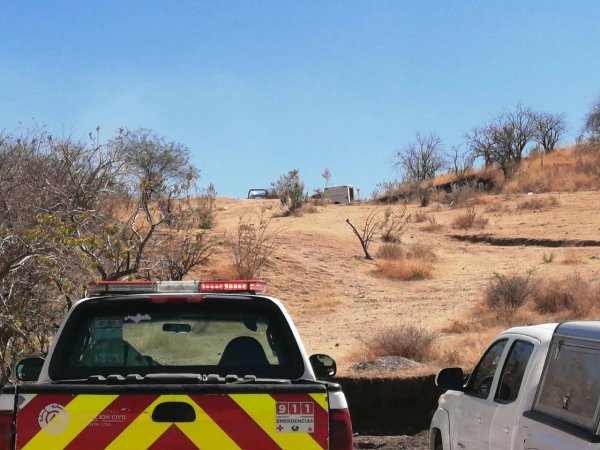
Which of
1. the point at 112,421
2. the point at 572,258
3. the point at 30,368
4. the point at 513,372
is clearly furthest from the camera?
the point at 572,258

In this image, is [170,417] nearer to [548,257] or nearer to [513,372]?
[513,372]

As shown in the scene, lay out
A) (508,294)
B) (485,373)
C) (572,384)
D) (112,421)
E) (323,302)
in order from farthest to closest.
A: (323,302)
(508,294)
(485,373)
(572,384)
(112,421)

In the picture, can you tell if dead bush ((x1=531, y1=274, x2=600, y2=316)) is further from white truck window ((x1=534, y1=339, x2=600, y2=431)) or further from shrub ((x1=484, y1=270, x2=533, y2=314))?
white truck window ((x1=534, y1=339, x2=600, y2=431))

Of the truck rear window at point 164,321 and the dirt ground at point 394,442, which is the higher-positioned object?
the truck rear window at point 164,321

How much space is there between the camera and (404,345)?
16.8 m

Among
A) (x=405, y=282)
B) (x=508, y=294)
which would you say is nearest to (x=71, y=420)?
(x=508, y=294)

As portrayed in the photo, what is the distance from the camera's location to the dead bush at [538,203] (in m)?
40.0

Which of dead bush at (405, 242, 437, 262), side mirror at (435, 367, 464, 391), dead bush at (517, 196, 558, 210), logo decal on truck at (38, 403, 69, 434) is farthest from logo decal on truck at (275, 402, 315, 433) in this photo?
dead bush at (517, 196, 558, 210)

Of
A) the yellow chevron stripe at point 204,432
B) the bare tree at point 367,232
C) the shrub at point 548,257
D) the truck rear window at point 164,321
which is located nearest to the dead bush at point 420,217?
the bare tree at point 367,232

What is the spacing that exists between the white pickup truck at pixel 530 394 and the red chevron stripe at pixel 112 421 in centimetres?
211

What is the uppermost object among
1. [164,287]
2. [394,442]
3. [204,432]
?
[164,287]

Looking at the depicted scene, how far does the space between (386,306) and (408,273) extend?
416 cm

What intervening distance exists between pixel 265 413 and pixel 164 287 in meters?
1.77

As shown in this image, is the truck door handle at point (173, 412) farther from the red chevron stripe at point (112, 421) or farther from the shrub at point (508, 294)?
the shrub at point (508, 294)
